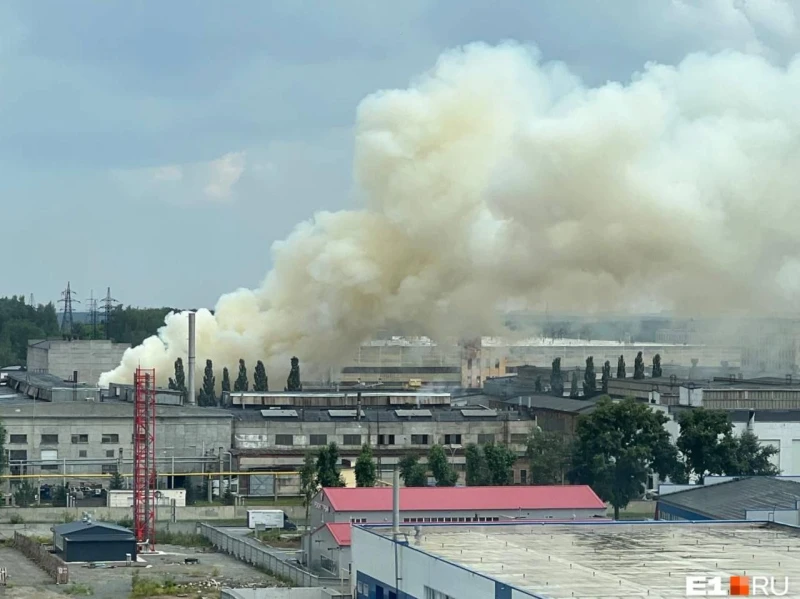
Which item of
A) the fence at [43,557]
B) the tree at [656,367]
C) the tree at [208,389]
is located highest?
the tree at [656,367]

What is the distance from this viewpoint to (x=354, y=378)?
8075cm

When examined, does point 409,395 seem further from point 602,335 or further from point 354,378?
point 602,335

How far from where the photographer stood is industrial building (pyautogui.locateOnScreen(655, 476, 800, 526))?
104 ft

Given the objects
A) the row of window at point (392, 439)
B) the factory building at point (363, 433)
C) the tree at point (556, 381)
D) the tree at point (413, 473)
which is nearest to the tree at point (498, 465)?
the tree at point (413, 473)

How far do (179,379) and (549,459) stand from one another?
21.1 m

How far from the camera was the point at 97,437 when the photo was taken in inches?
1887

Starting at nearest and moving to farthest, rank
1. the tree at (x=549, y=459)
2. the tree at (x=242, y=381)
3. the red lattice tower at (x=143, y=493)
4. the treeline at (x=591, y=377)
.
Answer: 1. the red lattice tower at (x=143, y=493)
2. the tree at (x=549, y=459)
3. the tree at (x=242, y=381)
4. the treeline at (x=591, y=377)

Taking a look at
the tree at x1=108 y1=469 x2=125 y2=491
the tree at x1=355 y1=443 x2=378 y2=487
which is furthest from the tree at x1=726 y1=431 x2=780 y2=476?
the tree at x1=108 y1=469 x2=125 y2=491

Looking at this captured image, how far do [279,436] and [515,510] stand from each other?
1458 centimetres

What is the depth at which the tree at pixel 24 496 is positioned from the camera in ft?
145

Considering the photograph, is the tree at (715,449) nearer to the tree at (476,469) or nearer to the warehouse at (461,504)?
the tree at (476,469)

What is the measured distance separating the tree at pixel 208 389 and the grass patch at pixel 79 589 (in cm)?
2674

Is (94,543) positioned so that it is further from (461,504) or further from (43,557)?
(461,504)

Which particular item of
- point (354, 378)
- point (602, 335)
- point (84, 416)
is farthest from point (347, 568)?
point (602, 335)
